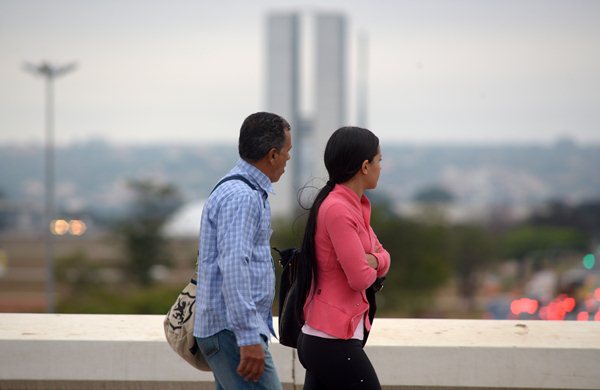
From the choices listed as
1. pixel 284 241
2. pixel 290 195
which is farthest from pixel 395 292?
pixel 290 195

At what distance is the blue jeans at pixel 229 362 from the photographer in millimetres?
3822

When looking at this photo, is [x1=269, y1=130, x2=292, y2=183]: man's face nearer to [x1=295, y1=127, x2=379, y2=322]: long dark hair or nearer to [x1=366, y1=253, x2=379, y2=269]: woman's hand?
[x1=295, y1=127, x2=379, y2=322]: long dark hair

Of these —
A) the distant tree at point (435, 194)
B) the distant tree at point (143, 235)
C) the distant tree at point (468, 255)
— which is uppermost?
the distant tree at point (143, 235)

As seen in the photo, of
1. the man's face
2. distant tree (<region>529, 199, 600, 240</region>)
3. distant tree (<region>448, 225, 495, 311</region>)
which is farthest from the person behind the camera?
distant tree (<region>529, 199, 600, 240</region>)

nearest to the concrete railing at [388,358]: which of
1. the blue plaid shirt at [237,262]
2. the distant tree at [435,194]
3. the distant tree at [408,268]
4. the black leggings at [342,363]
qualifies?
the black leggings at [342,363]

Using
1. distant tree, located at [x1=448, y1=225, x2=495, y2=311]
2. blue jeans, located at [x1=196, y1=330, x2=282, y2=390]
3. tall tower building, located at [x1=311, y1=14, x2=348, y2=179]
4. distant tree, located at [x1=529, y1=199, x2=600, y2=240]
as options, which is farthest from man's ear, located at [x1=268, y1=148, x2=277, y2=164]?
distant tree, located at [x1=529, y1=199, x2=600, y2=240]

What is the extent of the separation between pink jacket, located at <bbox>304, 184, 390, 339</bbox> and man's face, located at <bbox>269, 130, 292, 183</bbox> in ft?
0.69

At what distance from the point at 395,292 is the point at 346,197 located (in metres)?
59.4

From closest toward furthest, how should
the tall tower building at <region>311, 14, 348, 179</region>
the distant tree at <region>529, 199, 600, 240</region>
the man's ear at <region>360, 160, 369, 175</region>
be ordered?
the man's ear at <region>360, 160, 369, 175</region>, the tall tower building at <region>311, 14, 348, 179</region>, the distant tree at <region>529, 199, 600, 240</region>

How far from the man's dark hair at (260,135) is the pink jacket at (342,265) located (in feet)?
1.00

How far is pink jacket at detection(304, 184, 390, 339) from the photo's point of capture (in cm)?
391

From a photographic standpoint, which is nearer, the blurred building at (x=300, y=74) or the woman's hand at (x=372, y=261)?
the woman's hand at (x=372, y=261)

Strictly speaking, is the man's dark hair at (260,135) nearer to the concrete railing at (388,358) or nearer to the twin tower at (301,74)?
the concrete railing at (388,358)

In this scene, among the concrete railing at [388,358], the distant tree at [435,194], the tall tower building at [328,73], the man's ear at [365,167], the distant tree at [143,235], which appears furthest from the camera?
the distant tree at [435,194]
